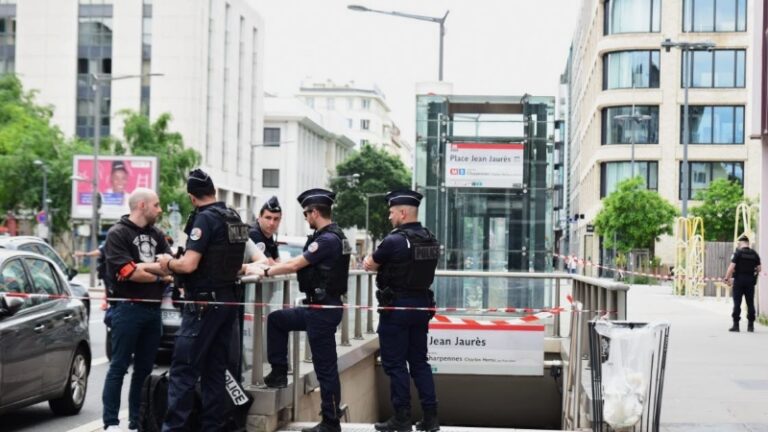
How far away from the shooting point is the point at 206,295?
8.17m

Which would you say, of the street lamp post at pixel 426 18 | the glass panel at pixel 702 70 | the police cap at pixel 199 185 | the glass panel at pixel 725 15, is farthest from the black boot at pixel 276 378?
the glass panel at pixel 725 15

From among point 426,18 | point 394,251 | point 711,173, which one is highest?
point 426,18

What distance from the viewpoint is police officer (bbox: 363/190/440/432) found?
9.34m

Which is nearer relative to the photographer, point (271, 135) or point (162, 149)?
point (162, 149)

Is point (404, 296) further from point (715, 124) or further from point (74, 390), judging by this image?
point (715, 124)

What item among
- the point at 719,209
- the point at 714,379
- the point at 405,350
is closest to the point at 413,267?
the point at 405,350

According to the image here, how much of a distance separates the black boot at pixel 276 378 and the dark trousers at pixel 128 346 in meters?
1.03

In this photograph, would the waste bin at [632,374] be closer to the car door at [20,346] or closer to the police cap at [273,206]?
the police cap at [273,206]

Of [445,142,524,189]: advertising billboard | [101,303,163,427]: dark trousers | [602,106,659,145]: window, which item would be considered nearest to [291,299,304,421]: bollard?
[101,303,163,427]: dark trousers

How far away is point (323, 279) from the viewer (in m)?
8.92

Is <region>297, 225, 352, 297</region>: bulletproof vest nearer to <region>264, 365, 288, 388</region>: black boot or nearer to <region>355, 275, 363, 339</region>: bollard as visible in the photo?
<region>264, 365, 288, 388</region>: black boot

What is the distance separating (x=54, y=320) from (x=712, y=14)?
58.7m

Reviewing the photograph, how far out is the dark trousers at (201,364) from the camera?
818cm

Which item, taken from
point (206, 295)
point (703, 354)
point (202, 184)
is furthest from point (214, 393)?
point (703, 354)
